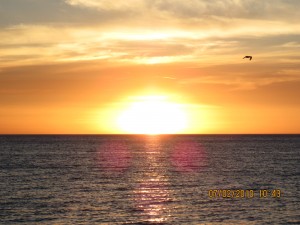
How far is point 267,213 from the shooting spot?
5844 centimetres

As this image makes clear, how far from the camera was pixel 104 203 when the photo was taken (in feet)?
211

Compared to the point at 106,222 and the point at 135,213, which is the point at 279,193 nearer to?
the point at 135,213

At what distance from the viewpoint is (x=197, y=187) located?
80.9m

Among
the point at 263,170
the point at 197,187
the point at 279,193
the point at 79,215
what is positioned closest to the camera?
the point at 79,215

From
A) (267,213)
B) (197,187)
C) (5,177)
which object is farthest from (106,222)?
(5,177)

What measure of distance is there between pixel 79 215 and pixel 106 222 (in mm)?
4943

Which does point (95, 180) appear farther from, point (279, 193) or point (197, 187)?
point (279, 193)

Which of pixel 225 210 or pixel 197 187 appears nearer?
pixel 225 210

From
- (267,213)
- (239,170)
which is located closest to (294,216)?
(267,213)

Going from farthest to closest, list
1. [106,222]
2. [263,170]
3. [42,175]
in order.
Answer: [263,170] → [42,175] → [106,222]

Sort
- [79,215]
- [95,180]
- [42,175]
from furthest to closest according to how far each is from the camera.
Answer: [42,175], [95,180], [79,215]

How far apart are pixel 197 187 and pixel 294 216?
25780 millimetres

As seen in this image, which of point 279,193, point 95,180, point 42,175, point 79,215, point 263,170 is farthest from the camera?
point 263,170

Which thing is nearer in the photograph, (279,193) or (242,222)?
(242,222)
